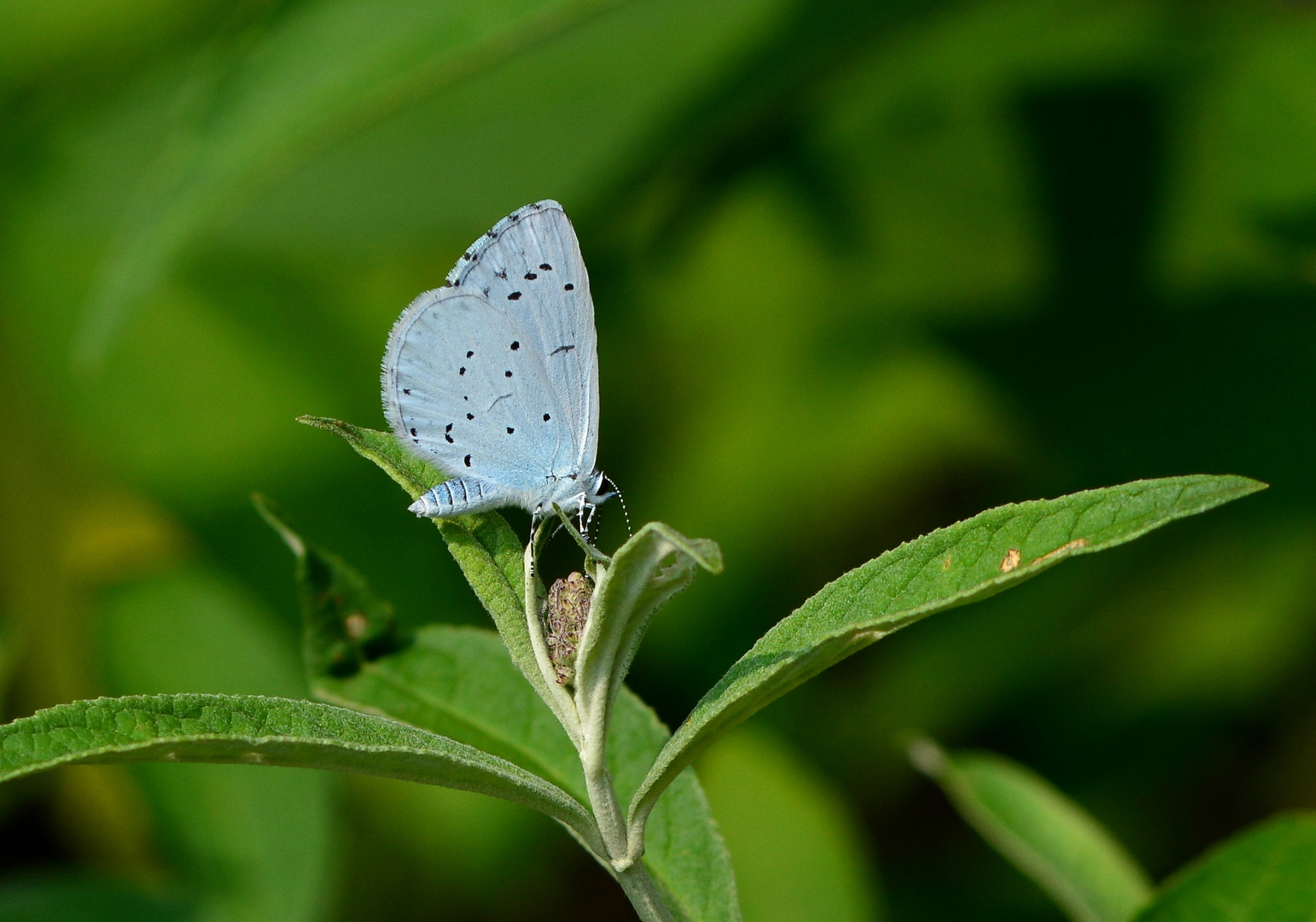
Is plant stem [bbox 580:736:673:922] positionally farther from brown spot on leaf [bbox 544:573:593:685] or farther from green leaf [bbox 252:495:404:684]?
green leaf [bbox 252:495:404:684]

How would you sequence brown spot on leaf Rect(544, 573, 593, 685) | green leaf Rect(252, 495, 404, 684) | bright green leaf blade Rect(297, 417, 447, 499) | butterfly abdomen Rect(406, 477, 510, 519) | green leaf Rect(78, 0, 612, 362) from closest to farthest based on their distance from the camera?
1. brown spot on leaf Rect(544, 573, 593, 685)
2. bright green leaf blade Rect(297, 417, 447, 499)
3. butterfly abdomen Rect(406, 477, 510, 519)
4. green leaf Rect(252, 495, 404, 684)
5. green leaf Rect(78, 0, 612, 362)

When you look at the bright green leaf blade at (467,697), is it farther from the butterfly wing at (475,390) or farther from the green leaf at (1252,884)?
the green leaf at (1252,884)

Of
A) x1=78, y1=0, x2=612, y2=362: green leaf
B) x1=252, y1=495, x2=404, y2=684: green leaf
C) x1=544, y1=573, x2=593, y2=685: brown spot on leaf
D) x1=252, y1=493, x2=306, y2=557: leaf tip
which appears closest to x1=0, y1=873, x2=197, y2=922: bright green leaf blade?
x1=78, y1=0, x2=612, y2=362: green leaf

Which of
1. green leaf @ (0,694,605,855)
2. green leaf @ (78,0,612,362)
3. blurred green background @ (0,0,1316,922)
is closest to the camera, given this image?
green leaf @ (0,694,605,855)

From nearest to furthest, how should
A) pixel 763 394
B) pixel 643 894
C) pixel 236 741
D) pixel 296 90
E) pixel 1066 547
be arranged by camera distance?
pixel 236 741, pixel 1066 547, pixel 643 894, pixel 296 90, pixel 763 394

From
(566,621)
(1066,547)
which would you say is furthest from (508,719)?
(1066,547)

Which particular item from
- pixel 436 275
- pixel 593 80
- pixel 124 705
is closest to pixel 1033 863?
pixel 124 705

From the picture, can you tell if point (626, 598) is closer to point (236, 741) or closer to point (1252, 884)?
point (236, 741)

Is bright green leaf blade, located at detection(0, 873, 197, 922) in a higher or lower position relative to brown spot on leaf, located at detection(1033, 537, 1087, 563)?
lower
